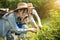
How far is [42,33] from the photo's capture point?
11.2 ft

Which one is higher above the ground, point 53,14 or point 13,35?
point 53,14

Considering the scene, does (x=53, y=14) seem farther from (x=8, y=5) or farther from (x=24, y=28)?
(x=8, y=5)

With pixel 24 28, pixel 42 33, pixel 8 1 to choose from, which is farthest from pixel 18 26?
pixel 8 1

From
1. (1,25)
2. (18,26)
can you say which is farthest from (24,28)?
(1,25)

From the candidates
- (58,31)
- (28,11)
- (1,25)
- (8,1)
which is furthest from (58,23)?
(8,1)

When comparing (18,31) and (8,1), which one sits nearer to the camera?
(18,31)

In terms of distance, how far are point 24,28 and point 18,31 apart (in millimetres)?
117

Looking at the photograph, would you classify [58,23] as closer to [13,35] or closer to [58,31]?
[58,31]

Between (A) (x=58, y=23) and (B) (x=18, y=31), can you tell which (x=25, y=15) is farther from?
(A) (x=58, y=23)

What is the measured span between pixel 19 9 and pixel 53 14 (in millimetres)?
475

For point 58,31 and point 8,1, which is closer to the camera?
point 58,31

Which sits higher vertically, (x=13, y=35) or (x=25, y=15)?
(x=25, y=15)

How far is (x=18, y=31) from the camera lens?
338 cm

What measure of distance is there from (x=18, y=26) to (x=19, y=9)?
0.79 feet
